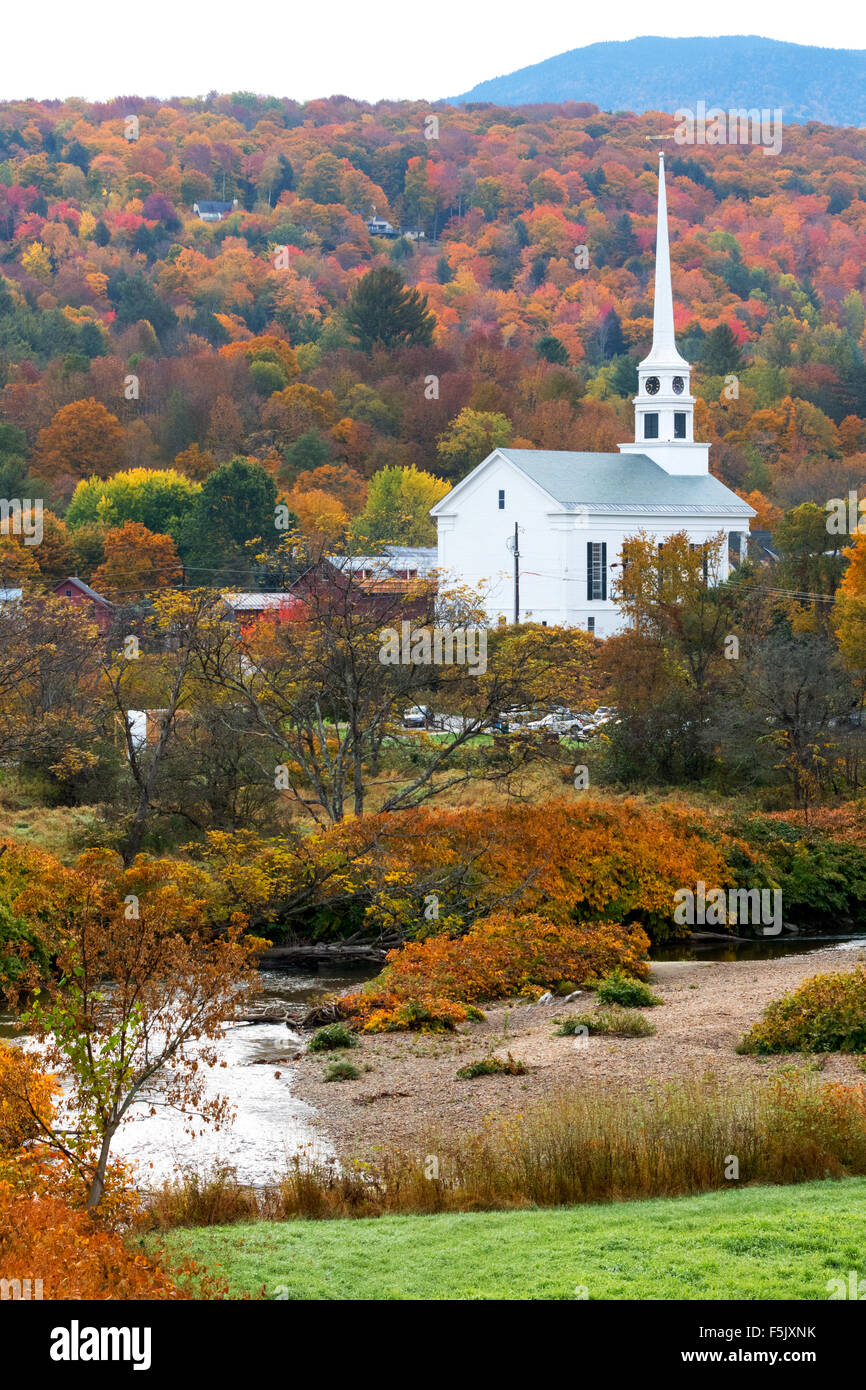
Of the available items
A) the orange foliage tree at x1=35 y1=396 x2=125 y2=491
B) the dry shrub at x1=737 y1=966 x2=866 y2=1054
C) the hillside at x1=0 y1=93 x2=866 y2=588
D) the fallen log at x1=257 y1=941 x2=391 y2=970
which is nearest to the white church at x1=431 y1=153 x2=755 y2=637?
the hillside at x1=0 y1=93 x2=866 y2=588

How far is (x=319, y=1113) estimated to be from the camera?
16.7m

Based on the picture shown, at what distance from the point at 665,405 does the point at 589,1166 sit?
67.6m

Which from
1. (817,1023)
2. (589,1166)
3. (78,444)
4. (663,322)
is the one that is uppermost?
(663,322)

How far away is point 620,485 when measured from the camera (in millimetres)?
70250

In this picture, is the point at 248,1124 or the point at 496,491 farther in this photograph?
the point at 496,491

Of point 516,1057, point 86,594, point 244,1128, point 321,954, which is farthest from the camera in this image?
point 86,594

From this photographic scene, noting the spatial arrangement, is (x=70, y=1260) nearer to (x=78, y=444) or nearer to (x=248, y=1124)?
(x=248, y=1124)

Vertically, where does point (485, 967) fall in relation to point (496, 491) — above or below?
below

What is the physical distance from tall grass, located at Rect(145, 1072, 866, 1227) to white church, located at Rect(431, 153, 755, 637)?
49.3 m

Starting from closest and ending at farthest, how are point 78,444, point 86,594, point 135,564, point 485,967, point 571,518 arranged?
point 485,967 → point 571,518 → point 86,594 → point 135,564 → point 78,444

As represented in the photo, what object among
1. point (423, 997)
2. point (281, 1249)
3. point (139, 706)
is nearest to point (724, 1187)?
point (281, 1249)

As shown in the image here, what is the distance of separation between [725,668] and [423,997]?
78.8 feet

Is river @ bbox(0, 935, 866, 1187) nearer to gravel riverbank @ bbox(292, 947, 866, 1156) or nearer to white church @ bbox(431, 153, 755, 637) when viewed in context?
gravel riverbank @ bbox(292, 947, 866, 1156)

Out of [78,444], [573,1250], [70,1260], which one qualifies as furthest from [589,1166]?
[78,444]
